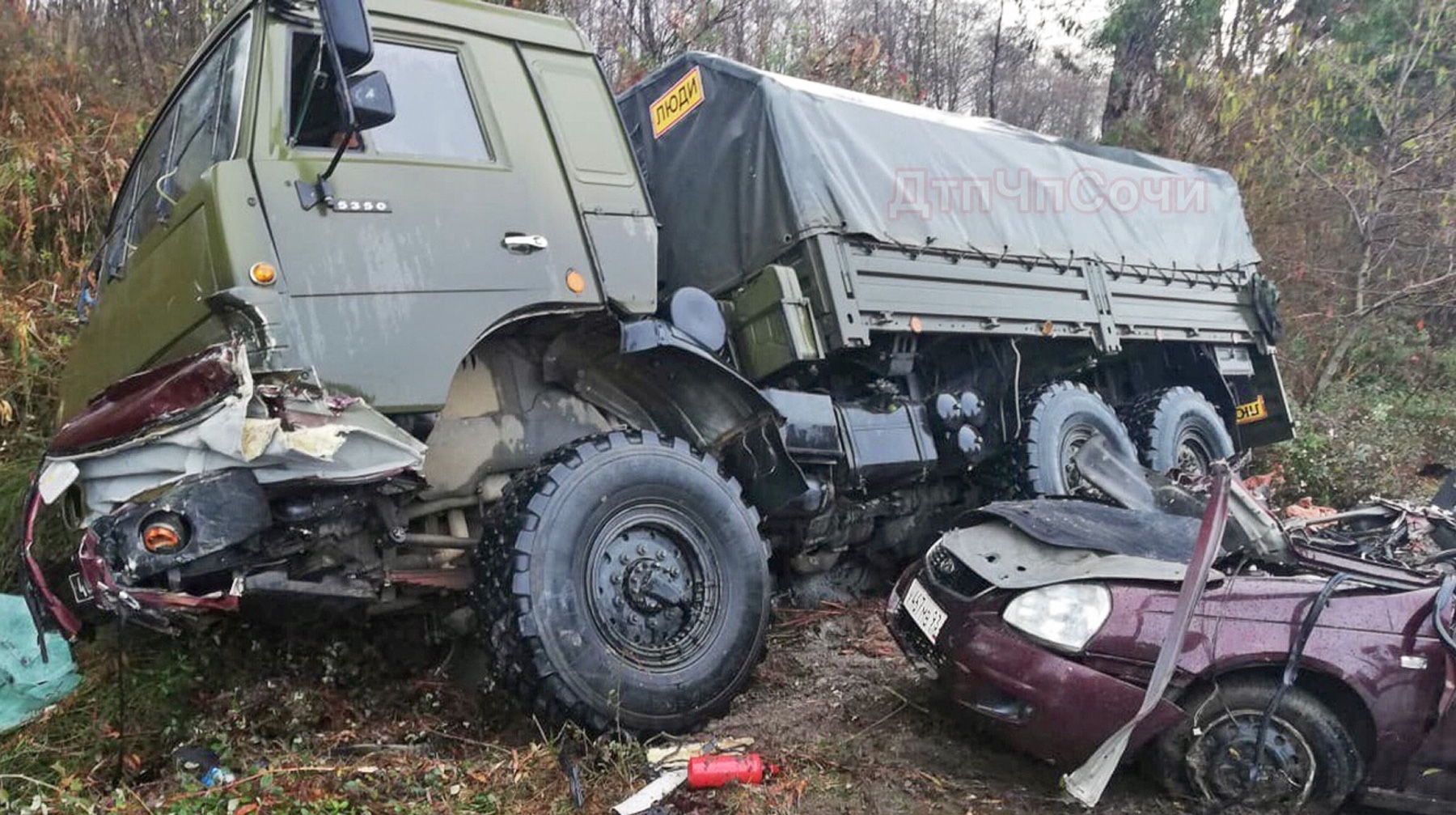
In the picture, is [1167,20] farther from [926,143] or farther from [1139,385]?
[926,143]

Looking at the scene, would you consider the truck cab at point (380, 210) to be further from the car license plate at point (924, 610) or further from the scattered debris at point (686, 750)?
the car license plate at point (924, 610)

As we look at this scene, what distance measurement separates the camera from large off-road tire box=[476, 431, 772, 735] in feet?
10.5

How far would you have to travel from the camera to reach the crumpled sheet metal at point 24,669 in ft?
11.4

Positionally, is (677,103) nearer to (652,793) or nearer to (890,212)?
(890,212)

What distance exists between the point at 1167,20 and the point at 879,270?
38.9 feet

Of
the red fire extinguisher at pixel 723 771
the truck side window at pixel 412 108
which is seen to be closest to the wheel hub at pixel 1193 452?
the red fire extinguisher at pixel 723 771

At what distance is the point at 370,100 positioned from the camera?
2.91 m

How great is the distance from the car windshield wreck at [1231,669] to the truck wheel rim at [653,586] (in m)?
1.03

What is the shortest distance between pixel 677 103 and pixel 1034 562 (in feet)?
11.2

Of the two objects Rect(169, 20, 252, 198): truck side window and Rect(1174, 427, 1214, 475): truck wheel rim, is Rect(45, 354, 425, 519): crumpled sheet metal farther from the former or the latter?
Rect(1174, 427, 1214, 475): truck wheel rim

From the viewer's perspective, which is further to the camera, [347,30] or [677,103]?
[677,103]

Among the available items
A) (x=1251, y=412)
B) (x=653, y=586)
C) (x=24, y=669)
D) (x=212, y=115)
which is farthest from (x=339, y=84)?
(x=1251, y=412)

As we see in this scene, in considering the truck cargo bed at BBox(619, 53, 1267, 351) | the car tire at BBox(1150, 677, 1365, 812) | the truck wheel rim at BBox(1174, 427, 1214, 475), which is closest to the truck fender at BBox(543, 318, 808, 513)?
the truck cargo bed at BBox(619, 53, 1267, 351)

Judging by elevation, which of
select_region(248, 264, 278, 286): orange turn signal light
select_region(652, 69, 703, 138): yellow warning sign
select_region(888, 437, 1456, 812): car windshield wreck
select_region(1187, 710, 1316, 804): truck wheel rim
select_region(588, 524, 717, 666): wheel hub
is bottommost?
select_region(1187, 710, 1316, 804): truck wheel rim
